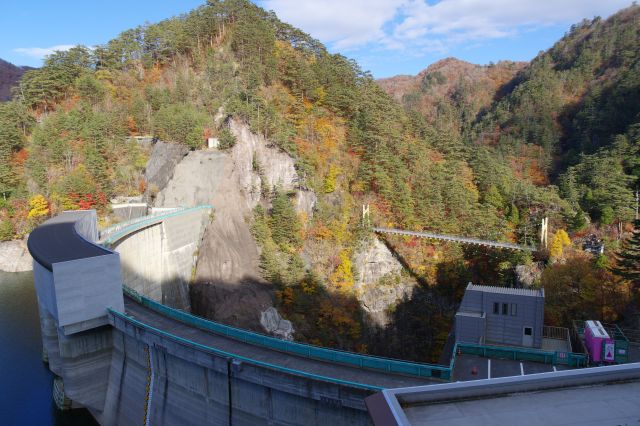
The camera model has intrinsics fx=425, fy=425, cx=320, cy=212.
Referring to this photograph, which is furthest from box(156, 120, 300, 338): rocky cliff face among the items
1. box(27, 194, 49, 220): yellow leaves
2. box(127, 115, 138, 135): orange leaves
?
box(27, 194, 49, 220): yellow leaves

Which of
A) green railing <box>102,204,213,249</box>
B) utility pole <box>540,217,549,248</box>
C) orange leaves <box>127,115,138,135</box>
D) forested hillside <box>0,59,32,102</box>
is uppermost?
forested hillside <box>0,59,32,102</box>

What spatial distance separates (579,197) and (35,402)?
59962 mm

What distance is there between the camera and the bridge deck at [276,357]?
16.6 meters

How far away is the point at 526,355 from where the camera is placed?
19859mm

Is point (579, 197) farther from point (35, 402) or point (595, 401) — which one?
point (35, 402)

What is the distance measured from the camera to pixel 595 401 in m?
8.95

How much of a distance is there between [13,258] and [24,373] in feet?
94.3

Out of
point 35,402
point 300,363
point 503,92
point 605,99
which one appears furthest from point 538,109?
point 35,402

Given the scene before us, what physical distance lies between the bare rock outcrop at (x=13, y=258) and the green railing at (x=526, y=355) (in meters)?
52.1

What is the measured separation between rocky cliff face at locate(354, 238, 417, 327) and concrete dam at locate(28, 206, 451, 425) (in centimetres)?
2707

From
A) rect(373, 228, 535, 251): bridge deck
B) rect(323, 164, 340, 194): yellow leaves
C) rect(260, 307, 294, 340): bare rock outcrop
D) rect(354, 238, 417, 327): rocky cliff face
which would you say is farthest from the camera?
rect(323, 164, 340, 194): yellow leaves

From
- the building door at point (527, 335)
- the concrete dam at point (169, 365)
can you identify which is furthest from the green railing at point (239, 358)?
the building door at point (527, 335)

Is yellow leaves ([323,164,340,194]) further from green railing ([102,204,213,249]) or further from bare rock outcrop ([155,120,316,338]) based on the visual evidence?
green railing ([102,204,213,249])

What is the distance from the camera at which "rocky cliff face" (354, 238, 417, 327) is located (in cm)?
4672
